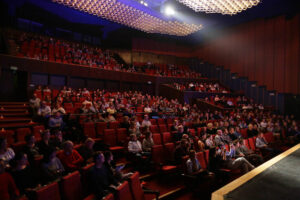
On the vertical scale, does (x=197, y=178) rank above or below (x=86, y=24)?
below

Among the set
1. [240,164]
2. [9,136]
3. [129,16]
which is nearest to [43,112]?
[9,136]

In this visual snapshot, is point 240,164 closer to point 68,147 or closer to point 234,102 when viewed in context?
point 68,147

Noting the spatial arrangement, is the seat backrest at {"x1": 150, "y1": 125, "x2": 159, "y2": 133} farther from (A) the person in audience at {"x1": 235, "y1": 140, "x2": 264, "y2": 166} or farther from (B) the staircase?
(B) the staircase

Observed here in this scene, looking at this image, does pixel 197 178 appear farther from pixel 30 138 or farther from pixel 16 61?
pixel 16 61

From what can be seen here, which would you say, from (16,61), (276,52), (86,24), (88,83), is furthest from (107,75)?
(276,52)

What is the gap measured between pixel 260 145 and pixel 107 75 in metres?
5.56

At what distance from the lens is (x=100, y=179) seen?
1.83 metres

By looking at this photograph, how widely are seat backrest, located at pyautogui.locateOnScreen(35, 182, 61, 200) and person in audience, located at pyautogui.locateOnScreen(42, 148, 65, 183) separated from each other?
0.52 metres

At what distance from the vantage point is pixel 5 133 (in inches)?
107

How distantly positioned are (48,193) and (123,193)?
19.2 inches

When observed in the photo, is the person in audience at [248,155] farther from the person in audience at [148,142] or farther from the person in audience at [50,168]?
the person in audience at [50,168]

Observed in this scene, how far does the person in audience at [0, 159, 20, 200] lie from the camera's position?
156 centimetres

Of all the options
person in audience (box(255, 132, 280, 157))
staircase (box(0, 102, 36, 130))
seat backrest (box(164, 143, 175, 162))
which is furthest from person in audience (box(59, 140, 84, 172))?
person in audience (box(255, 132, 280, 157))

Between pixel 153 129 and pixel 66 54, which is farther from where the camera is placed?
pixel 66 54
